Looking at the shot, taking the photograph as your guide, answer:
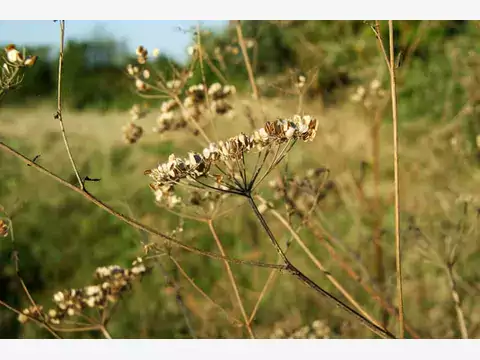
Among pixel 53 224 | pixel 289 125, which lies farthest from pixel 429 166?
pixel 289 125

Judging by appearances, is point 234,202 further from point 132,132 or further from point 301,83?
point 301,83

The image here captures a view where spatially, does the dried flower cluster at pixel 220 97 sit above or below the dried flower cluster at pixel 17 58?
above

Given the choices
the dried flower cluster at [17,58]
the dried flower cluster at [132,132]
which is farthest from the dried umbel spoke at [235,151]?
the dried flower cluster at [132,132]

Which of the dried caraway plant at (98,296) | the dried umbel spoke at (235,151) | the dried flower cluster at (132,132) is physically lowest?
the dried caraway plant at (98,296)

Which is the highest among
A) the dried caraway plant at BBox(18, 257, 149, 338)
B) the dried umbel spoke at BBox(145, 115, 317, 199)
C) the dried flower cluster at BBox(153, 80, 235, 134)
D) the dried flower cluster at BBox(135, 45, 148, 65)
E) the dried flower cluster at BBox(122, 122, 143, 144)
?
the dried flower cluster at BBox(135, 45, 148, 65)

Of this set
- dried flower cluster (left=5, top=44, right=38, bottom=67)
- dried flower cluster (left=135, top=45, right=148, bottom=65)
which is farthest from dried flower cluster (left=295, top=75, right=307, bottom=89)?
dried flower cluster (left=5, top=44, right=38, bottom=67)

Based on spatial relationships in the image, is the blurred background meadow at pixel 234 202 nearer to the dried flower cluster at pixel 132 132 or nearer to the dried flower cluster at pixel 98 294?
the dried flower cluster at pixel 132 132

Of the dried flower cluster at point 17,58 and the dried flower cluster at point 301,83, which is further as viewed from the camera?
the dried flower cluster at point 301,83

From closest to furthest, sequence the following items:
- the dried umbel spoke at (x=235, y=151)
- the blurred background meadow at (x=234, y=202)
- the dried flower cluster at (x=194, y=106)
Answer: the dried umbel spoke at (x=235, y=151) → the dried flower cluster at (x=194, y=106) → the blurred background meadow at (x=234, y=202)

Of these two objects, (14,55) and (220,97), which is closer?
(14,55)

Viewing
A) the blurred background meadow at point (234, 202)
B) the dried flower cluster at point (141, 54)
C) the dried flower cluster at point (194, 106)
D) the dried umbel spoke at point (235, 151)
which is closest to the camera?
the dried umbel spoke at point (235, 151)

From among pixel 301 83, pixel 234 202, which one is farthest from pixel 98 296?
pixel 234 202

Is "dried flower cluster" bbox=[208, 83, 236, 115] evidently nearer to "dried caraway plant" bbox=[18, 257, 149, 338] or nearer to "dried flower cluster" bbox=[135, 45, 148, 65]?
"dried flower cluster" bbox=[135, 45, 148, 65]
